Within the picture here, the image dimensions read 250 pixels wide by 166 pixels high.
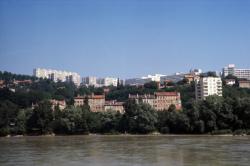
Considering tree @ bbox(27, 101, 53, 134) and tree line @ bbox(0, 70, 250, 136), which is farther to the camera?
tree @ bbox(27, 101, 53, 134)

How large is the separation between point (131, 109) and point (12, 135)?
55.1 ft

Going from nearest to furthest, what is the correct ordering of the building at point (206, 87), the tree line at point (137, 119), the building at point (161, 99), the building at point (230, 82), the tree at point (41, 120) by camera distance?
the tree line at point (137, 119), the tree at point (41, 120), the building at point (161, 99), the building at point (206, 87), the building at point (230, 82)

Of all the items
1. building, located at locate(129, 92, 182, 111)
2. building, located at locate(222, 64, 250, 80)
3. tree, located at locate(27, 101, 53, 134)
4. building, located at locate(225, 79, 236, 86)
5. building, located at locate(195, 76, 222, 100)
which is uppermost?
building, located at locate(222, 64, 250, 80)

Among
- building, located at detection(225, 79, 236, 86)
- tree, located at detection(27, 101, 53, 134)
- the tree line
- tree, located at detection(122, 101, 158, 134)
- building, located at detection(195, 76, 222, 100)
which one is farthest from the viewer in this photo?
building, located at detection(225, 79, 236, 86)

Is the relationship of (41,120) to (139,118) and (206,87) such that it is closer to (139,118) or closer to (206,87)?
(139,118)

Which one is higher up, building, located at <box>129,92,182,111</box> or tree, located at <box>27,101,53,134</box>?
building, located at <box>129,92,182,111</box>

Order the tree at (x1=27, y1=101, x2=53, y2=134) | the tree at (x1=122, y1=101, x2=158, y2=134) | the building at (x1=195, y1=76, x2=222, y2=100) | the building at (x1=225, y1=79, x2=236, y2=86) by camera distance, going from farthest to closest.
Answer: the building at (x1=225, y1=79, x2=236, y2=86) < the building at (x1=195, y1=76, x2=222, y2=100) < the tree at (x1=27, y1=101, x2=53, y2=134) < the tree at (x1=122, y1=101, x2=158, y2=134)

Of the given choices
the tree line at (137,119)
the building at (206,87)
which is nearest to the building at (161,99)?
the building at (206,87)

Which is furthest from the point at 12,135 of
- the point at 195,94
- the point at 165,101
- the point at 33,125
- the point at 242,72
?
the point at 242,72

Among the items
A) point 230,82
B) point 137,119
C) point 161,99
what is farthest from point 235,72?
point 137,119

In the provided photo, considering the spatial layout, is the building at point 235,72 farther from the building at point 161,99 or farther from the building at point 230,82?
the building at point 161,99

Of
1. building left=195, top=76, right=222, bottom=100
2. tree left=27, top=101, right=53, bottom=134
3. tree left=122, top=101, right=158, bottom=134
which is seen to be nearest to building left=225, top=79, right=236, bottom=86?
building left=195, top=76, right=222, bottom=100

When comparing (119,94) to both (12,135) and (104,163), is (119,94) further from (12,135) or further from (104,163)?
(104,163)

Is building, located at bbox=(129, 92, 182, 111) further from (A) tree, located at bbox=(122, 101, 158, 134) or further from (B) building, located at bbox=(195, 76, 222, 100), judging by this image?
(A) tree, located at bbox=(122, 101, 158, 134)
